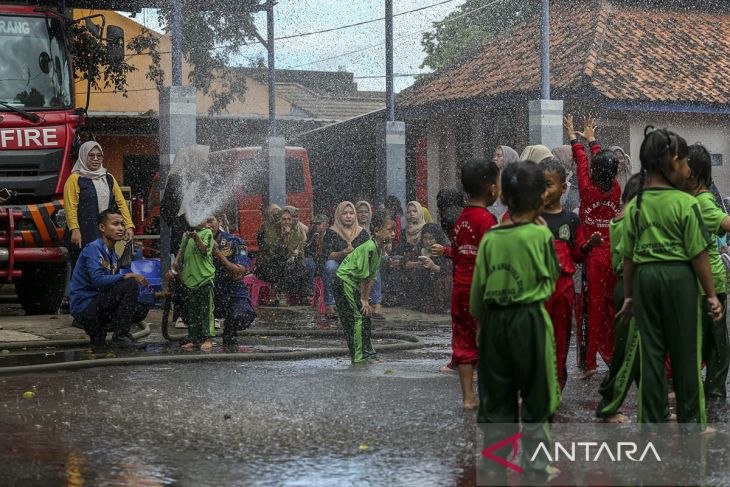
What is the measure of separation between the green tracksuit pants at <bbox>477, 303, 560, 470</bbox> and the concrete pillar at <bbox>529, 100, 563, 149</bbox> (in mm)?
12900

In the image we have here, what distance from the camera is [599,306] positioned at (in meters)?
9.09

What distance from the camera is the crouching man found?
1113 cm

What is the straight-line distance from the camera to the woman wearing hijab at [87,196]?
13383 millimetres

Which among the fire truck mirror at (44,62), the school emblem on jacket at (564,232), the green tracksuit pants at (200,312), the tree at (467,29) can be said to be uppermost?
the tree at (467,29)

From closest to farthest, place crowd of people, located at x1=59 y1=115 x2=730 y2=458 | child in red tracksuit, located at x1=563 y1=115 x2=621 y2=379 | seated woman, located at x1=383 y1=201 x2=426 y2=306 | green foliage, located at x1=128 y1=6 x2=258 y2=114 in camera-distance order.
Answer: crowd of people, located at x1=59 y1=115 x2=730 y2=458 < child in red tracksuit, located at x1=563 y1=115 x2=621 y2=379 < seated woman, located at x1=383 y1=201 x2=426 y2=306 < green foliage, located at x1=128 y1=6 x2=258 y2=114

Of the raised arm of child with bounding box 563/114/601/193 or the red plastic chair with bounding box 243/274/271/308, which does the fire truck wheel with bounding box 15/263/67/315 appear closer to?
the red plastic chair with bounding box 243/274/271/308

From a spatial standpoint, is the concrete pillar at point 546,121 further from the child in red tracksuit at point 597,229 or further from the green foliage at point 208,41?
the green foliage at point 208,41

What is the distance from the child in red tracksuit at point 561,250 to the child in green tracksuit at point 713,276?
0.88m

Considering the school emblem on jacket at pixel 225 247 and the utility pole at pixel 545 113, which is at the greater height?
the utility pole at pixel 545 113

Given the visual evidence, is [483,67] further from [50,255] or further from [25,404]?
[25,404]

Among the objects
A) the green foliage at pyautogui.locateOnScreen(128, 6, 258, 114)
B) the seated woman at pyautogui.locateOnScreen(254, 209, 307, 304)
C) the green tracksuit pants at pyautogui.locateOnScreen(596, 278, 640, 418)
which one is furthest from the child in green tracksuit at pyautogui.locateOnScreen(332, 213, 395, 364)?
the green foliage at pyautogui.locateOnScreen(128, 6, 258, 114)

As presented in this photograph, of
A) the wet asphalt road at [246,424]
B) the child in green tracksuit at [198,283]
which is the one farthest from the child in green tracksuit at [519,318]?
the child in green tracksuit at [198,283]

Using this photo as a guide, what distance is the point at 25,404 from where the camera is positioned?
8.14m

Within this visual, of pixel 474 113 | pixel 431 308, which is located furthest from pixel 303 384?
pixel 474 113
